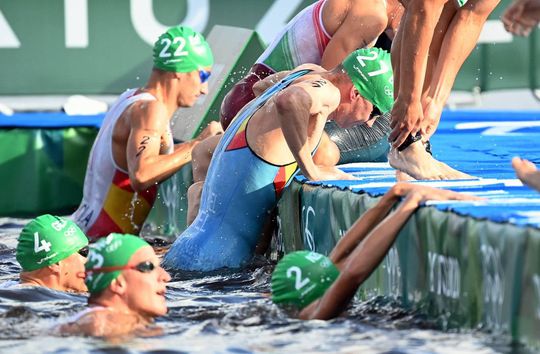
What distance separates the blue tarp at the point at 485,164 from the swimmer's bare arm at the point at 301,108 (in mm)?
244

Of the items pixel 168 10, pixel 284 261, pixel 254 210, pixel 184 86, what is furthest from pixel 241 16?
pixel 284 261

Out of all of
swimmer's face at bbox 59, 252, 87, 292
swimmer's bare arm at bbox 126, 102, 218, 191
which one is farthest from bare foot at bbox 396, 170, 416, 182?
swimmer's bare arm at bbox 126, 102, 218, 191

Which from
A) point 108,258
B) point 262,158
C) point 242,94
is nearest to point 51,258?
point 262,158

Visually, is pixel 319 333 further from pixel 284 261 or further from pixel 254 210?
pixel 254 210

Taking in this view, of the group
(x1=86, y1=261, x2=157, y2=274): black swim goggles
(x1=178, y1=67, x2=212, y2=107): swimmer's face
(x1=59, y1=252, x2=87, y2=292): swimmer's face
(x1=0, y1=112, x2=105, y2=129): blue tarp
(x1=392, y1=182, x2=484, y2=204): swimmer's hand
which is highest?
(x1=178, y1=67, x2=212, y2=107): swimmer's face

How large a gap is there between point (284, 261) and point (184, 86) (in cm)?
302

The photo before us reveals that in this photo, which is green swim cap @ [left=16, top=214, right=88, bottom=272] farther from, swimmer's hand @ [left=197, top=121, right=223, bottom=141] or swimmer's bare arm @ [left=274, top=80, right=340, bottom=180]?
swimmer's hand @ [left=197, top=121, right=223, bottom=141]

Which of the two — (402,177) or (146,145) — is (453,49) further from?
(146,145)

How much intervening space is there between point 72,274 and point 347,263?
6.03 feet

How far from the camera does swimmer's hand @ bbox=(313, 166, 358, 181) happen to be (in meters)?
6.17

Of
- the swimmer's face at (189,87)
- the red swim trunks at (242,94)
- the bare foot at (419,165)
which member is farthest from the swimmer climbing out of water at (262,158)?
the swimmer's face at (189,87)

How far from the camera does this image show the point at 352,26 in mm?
6871

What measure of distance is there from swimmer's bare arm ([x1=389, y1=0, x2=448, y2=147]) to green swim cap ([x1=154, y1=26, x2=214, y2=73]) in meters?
2.34

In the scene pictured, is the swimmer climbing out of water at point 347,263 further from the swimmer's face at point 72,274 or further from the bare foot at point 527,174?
the swimmer's face at point 72,274
